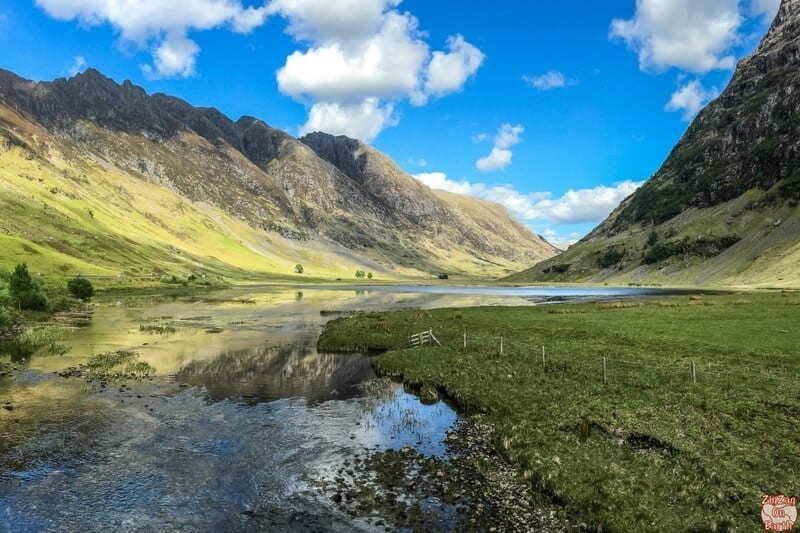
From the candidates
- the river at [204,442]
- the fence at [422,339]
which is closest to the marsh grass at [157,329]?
the river at [204,442]

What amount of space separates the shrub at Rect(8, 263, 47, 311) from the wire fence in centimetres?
8405

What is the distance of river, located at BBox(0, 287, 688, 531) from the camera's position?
66.0ft

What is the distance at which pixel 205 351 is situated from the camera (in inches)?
2288

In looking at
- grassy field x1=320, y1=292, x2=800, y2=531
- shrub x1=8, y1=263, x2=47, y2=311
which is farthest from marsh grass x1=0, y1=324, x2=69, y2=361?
grassy field x1=320, y1=292, x2=800, y2=531

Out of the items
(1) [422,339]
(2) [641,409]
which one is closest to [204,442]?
(2) [641,409]

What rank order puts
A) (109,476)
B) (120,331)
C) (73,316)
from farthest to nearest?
(73,316) < (120,331) < (109,476)

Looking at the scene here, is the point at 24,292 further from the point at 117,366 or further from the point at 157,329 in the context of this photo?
the point at 117,366

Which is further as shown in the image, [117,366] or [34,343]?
[34,343]

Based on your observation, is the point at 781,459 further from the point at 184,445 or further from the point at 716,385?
the point at 184,445

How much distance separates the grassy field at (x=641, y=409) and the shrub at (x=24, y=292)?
2493 inches

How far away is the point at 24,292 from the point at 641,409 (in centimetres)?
10112

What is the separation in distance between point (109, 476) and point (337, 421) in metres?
13.0

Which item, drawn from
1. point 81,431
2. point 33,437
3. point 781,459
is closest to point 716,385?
point 781,459

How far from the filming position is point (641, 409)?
91.5ft
